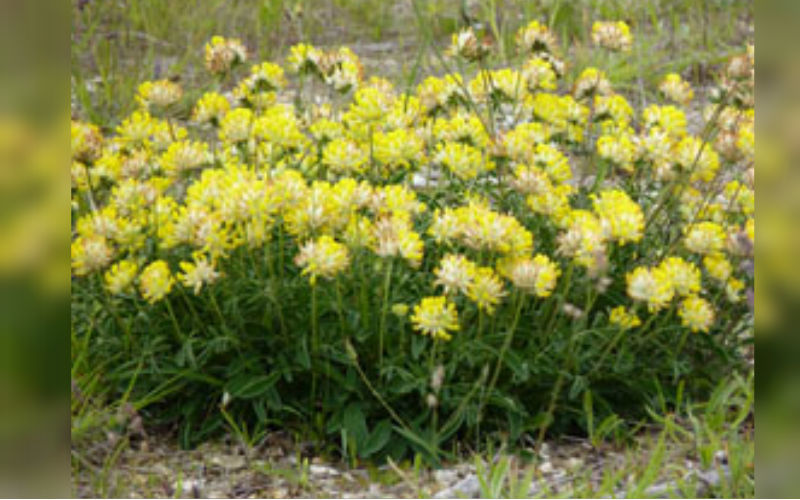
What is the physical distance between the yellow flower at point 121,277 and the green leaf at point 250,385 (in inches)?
12.5

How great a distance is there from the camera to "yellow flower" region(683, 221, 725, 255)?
2.03m

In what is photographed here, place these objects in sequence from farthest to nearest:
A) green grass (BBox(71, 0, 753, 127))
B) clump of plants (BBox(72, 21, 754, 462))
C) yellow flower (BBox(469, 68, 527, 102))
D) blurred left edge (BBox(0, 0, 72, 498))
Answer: green grass (BBox(71, 0, 753, 127)) < yellow flower (BBox(469, 68, 527, 102)) < clump of plants (BBox(72, 21, 754, 462)) < blurred left edge (BBox(0, 0, 72, 498))

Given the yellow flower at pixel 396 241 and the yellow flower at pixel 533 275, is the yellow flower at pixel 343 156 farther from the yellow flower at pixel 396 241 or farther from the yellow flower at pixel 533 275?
the yellow flower at pixel 533 275

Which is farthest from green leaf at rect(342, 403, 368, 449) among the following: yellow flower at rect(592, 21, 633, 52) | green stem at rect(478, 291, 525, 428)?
yellow flower at rect(592, 21, 633, 52)

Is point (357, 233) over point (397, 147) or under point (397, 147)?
under

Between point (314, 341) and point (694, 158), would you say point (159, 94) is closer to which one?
point (314, 341)

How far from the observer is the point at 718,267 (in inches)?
83.2

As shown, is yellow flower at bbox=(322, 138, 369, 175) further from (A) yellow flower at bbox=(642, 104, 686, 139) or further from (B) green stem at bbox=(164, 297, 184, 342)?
(A) yellow flower at bbox=(642, 104, 686, 139)

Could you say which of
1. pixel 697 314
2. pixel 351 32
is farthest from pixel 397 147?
pixel 351 32

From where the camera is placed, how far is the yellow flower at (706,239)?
2025 millimetres

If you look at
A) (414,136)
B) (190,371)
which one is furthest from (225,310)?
(414,136)

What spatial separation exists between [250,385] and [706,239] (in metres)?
1.07

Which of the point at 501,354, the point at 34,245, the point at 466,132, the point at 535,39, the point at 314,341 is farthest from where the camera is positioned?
the point at 535,39

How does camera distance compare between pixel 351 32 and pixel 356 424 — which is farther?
pixel 351 32
